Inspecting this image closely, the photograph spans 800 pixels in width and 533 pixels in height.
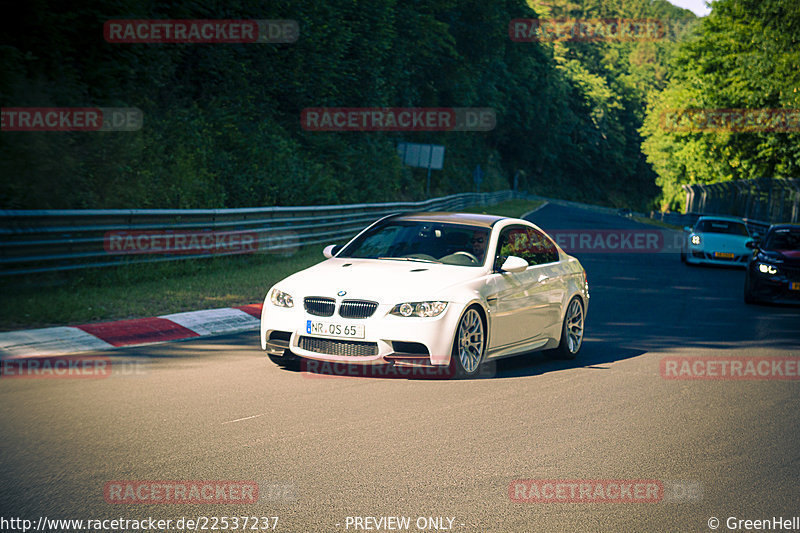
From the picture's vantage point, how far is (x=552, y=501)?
17.3 ft

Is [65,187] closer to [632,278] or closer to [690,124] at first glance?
[632,278]

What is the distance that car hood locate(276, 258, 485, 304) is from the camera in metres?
8.41

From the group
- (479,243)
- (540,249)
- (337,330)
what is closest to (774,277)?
(540,249)

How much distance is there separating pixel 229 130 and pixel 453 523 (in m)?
21.6

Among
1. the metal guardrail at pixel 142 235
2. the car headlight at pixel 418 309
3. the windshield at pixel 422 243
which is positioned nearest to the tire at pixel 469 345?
the car headlight at pixel 418 309

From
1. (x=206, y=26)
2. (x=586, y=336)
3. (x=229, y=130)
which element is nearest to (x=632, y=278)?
(x=586, y=336)

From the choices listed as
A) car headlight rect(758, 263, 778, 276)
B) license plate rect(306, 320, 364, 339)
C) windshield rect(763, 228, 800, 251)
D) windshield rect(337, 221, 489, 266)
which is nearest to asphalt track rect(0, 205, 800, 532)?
license plate rect(306, 320, 364, 339)

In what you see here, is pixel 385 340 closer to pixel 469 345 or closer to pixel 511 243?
pixel 469 345

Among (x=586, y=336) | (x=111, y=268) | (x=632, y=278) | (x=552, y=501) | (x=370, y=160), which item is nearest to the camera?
(x=552, y=501)

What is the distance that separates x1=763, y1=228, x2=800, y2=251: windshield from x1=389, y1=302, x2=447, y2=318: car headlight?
11.7 m

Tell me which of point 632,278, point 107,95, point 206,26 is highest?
point 206,26

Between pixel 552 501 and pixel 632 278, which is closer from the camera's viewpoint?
pixel 552 501

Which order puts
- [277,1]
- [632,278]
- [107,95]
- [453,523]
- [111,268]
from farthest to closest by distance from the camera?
[277,1] < [632,278] < [107,95] < [111,268] < [453,523]

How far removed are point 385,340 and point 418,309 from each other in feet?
1.33
